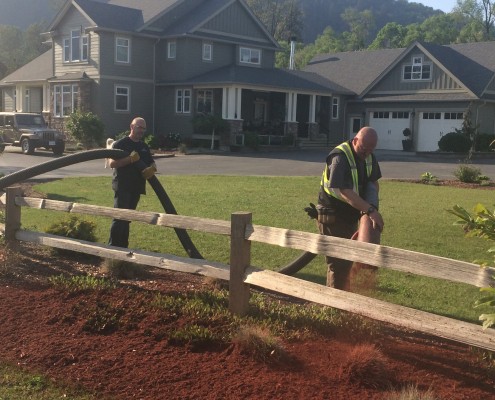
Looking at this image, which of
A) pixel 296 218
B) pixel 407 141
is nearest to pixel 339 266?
pixel 296 218

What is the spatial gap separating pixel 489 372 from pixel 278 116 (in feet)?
121

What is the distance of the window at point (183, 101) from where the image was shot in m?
38.2

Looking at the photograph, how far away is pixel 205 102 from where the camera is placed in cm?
3866

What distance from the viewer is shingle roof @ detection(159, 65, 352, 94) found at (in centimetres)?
3625

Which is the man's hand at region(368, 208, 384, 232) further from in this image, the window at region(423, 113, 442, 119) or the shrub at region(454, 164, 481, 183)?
the window at region(423, 113, 442, 119)

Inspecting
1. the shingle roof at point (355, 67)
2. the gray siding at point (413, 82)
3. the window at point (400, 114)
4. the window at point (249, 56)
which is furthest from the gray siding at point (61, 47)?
the window at point (400, 114)

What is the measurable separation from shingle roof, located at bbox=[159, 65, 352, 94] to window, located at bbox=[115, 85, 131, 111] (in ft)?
6.84

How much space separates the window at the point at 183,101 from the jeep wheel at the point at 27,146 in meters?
10.2

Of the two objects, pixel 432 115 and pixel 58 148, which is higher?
pixel 432 115

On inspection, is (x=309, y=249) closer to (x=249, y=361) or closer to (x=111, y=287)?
(x=249, y=361)

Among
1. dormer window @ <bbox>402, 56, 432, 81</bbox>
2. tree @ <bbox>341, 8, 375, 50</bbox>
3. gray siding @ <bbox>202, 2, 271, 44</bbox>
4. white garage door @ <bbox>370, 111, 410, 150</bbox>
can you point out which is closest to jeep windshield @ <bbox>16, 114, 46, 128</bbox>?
gray siding @ <bbox>202, 2, 271, 44</bbox>

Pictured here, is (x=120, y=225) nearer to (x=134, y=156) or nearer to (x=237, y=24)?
(x=134, y=156)

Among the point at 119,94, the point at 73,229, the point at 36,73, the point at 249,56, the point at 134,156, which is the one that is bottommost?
the point at 73,229

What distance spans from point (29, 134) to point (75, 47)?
1055 cm
